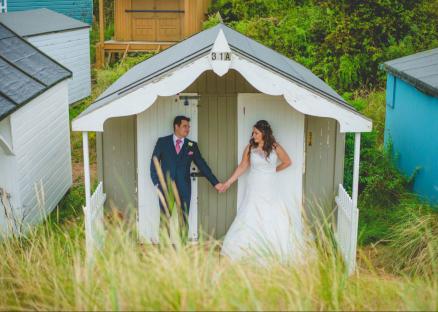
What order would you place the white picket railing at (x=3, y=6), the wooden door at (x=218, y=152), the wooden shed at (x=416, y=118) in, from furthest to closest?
1. the white picket railing at (x=3, y=6)
2. the wooden shed at (x=416, y=118)
3. the wooden door at (x=218, y=152)

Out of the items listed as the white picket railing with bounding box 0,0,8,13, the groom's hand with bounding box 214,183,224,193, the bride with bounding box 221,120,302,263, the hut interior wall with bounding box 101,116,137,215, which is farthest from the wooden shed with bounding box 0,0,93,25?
the bride with bounding box 221,120,302,263

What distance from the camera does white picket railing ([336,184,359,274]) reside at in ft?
27.5

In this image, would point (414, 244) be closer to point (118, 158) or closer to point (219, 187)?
point (219, 187)

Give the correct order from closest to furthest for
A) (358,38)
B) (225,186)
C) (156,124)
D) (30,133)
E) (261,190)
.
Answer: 1. (261,190)
2. (225,186)
3. (156,124)
4. (30,133)
5. (358,38)

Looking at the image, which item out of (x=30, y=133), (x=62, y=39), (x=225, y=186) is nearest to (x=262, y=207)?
(x=225, y=186)

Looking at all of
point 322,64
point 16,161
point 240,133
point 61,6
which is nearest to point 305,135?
point 240,133

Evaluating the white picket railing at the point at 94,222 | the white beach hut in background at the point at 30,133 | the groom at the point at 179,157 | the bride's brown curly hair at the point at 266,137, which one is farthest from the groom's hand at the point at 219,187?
the white beach hut in background at the point at 30,133

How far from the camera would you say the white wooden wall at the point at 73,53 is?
62.0 feet

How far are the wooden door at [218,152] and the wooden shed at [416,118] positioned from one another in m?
3.18

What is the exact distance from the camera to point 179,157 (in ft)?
31.5

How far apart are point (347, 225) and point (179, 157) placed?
244 cm

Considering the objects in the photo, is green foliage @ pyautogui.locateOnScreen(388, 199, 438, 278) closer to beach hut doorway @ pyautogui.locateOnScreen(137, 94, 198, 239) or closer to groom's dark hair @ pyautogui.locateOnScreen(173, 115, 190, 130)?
beach hut doorway @ pyautogui.locateOnScreen(137, 94, 198, 239)

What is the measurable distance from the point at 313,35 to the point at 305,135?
11.0 m

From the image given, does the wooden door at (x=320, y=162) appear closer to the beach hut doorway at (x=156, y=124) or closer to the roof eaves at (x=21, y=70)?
the beach hut doorway at (x=156, y=124)
